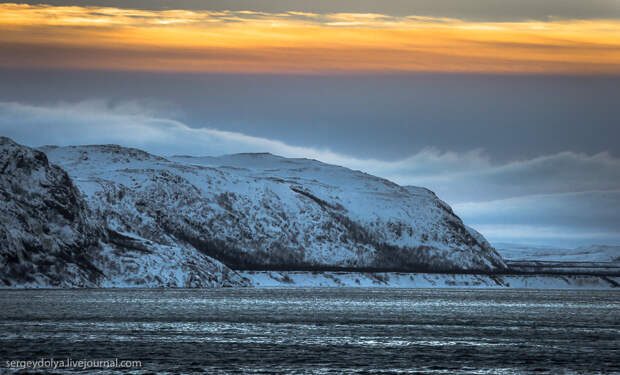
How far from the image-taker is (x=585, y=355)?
77375 mm

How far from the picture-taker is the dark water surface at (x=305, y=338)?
6944 centimetres

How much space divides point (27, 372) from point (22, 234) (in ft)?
449

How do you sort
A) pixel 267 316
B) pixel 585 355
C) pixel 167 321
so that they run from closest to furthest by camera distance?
1. pixel 585 355
2. pixel 167 321
3. pixel 267 316

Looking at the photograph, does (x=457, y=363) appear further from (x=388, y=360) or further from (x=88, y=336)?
(x=88, y=336)

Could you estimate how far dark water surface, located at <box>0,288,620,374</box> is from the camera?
228 feet

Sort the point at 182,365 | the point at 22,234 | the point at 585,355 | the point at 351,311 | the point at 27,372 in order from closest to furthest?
the point at 27,372 < the point at 182,365 < the point at 585,355 < the point at 351,311 < the point at 22,234

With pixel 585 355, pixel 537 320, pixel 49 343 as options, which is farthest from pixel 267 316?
pixel 585 355

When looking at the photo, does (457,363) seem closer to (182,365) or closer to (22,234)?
(182,365)

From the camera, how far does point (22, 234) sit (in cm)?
19350

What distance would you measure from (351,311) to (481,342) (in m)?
54.7

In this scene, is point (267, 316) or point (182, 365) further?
point (267, 316)

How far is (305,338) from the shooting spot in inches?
3585

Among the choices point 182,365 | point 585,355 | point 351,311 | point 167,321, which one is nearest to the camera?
point 182,365

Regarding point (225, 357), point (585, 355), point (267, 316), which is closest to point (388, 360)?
point (225, 357)
